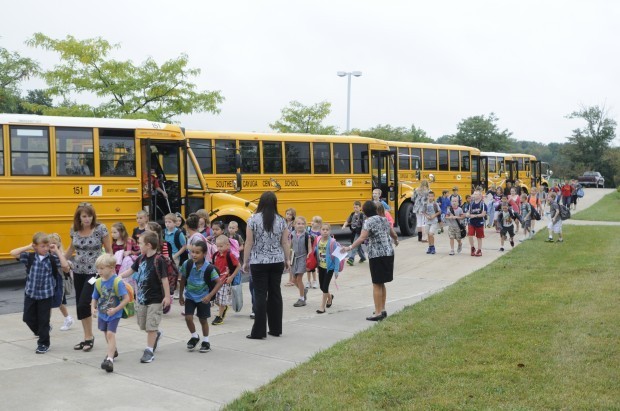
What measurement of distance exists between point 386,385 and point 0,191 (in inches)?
367

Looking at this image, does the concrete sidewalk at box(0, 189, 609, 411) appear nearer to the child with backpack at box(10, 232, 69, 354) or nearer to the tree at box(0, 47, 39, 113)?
the child with backpack at box(10, 232, 69, 354)

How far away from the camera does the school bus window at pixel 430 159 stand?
27422mm

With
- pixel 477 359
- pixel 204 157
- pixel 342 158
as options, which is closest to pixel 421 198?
pixel 342 158

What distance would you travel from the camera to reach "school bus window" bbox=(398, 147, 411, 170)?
25797 millimetres

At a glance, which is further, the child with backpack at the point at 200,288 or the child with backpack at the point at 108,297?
the child with backpack at the point at 200,288

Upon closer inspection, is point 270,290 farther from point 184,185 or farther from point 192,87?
point 192,87

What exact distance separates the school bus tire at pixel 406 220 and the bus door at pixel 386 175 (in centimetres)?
33

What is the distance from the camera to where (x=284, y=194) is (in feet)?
61.4

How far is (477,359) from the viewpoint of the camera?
6.42 meters

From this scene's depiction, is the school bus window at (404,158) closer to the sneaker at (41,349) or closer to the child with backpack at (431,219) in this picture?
the child with backpack at (431,219)

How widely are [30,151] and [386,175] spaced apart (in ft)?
36.8

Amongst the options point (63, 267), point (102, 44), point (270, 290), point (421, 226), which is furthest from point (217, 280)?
point (102, 44)

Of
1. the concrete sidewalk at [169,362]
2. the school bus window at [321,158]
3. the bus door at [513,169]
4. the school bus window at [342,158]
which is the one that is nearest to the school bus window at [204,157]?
the school bus window at [321,158]

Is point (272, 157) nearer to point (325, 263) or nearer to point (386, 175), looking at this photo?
point (386, 175)
